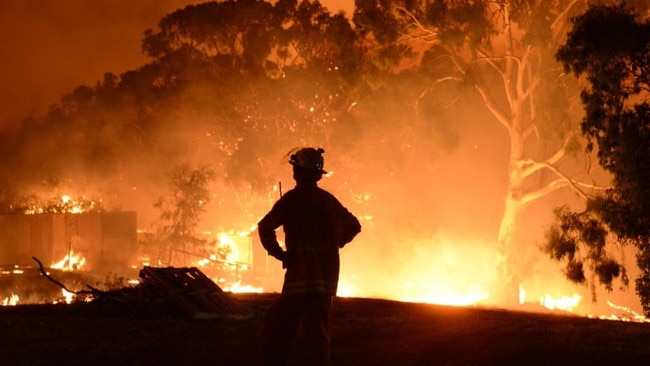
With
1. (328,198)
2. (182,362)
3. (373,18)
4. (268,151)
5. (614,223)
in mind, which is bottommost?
(182,362)

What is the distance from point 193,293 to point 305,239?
4.41 meters

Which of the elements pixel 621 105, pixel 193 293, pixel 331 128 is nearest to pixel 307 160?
pixel 193 293

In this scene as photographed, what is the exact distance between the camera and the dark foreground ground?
7027mm

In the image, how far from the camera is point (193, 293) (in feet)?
32.0

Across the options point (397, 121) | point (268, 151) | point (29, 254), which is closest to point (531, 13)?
point (397, 121)

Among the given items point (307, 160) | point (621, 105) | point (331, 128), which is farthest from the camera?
point (331, 128)

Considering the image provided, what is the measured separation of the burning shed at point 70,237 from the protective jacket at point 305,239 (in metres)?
23.5

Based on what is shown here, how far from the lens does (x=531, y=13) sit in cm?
2395

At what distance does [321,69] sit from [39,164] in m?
14.7

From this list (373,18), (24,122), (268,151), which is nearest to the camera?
(373,18)

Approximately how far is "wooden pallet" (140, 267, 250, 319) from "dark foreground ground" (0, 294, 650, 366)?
15 centimetres

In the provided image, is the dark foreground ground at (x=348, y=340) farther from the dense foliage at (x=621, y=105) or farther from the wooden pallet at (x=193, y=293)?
the dense foliage at (x=621, y=105)

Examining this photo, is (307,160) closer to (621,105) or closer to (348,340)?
(348,340)

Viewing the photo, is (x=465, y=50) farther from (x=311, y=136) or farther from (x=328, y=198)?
(x=328, y=198)
